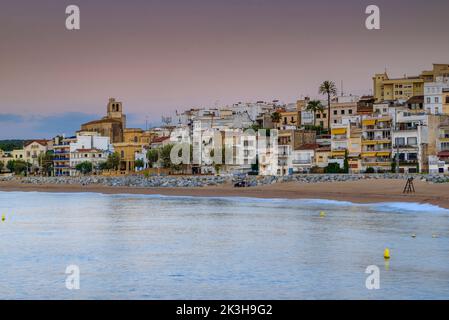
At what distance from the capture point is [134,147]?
130m

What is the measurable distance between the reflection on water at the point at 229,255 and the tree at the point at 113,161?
84.9 meters

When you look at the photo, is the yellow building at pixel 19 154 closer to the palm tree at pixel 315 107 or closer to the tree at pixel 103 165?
the tree at pixel 103 165

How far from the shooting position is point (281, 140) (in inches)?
3910

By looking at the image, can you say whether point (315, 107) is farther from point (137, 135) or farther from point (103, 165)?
point (137, 135)

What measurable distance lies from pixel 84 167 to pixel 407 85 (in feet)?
181

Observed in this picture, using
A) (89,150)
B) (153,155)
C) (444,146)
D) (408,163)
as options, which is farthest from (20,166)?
(444,146)

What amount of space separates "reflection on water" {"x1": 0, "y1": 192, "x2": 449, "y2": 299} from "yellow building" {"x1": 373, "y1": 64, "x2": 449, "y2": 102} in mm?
85890

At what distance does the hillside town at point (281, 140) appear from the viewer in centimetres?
8306

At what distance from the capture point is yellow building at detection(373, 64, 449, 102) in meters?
120
